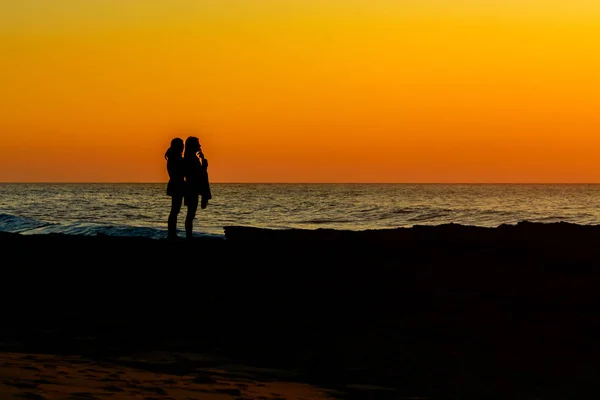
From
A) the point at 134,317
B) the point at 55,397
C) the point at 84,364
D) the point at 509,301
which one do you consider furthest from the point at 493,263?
the point at 55,397

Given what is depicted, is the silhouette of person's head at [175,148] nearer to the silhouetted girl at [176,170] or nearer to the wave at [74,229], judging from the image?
the silhouetted girl at [176,170]

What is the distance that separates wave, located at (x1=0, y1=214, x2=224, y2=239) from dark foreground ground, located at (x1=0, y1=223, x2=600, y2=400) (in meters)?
10.8

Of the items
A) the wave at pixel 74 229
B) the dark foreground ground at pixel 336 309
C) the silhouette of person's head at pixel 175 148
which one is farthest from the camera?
the wave at pixel 74 229

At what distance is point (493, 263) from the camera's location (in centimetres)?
1263

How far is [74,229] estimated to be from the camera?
29234 millimetres

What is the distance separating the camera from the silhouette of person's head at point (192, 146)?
49.4ft

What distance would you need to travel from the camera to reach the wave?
25922 millimetres

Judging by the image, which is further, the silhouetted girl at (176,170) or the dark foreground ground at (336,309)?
the silhouetted girl at (176,170)

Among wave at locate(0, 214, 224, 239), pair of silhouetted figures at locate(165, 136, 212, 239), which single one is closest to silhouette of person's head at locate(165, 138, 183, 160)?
pair of silhouetted figures at locate(165, 136, 212, 239)

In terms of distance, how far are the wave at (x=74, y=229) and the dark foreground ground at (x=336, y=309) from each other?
10817 millimetres

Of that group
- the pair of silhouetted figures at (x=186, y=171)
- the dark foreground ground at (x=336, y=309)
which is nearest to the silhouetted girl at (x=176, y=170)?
the pair of silhouetted figures at (x=186, y=171)

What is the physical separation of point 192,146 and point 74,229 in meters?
15.5

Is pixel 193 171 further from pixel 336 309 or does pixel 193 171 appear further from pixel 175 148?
pixel 336 309

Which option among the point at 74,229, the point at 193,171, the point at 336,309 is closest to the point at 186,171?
the point at 193,171
